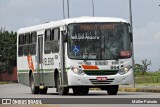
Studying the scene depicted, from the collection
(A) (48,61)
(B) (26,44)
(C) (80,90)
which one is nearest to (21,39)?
(B) (26,44)

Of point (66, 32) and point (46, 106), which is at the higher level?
point (66, 32)

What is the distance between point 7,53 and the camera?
105 meters

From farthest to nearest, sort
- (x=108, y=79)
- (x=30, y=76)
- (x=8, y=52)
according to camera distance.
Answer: (x=8, y=52)
(x=30, y=76)
(x=108, y=79)

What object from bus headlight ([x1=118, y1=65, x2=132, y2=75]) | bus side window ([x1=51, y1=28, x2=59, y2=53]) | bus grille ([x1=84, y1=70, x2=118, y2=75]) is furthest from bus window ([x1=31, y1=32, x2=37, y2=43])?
bus headlight ([x1=118, y1=65, x2=132, y2=75])

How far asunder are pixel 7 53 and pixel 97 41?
244ft

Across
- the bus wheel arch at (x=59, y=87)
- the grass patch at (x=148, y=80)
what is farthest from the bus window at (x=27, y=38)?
the grass patch at (x=148, y=80)

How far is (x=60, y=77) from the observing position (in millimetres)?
31688

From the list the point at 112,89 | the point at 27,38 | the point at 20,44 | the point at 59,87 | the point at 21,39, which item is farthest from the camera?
the point at 20,44

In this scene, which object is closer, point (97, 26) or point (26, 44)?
point (97, 26)

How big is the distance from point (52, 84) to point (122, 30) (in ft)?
14.0

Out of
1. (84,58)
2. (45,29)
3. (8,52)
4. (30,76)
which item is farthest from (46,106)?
(8,52)

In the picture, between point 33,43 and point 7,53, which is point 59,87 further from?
point 7,53

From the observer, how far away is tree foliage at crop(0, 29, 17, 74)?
103656mm

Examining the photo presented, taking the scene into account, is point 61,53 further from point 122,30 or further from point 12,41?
point 12,41
